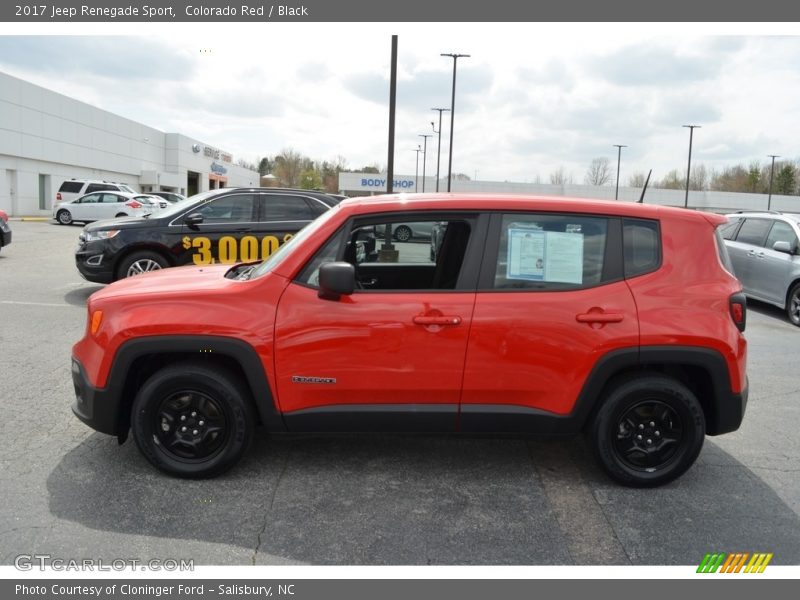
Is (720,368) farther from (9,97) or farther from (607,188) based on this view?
(607,188)

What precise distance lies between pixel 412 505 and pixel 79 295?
827 cm

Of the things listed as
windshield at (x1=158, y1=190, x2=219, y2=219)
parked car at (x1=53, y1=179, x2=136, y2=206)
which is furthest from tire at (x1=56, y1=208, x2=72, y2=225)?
windshield at (x1=158, y1=190, x2=219, y2=219)

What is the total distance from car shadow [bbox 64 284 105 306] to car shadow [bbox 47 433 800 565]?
18.4 feet

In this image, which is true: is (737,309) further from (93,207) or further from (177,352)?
(93,207)

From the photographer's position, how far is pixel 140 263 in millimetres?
9047

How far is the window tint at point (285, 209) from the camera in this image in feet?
30.8

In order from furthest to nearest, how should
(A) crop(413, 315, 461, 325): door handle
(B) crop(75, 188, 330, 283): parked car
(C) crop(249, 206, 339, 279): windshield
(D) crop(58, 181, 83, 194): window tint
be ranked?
(D) crop(58, 181, 83, 194): window tint, (B) crop(75, 188, 330, 283): parked car, (C) crop(249, 206, 339, 279): windshield, (A) crop(413, 315, 461, 325): door handle

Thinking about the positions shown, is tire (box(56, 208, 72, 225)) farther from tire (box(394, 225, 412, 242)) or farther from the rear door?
the rear door

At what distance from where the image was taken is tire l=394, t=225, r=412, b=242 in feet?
12.8

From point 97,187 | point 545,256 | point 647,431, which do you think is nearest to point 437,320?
point 545,256

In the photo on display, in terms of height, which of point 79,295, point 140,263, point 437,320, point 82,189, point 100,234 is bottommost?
point 79,295

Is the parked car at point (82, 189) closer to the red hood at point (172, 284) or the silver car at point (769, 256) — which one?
the silver car at point (769, 256)
